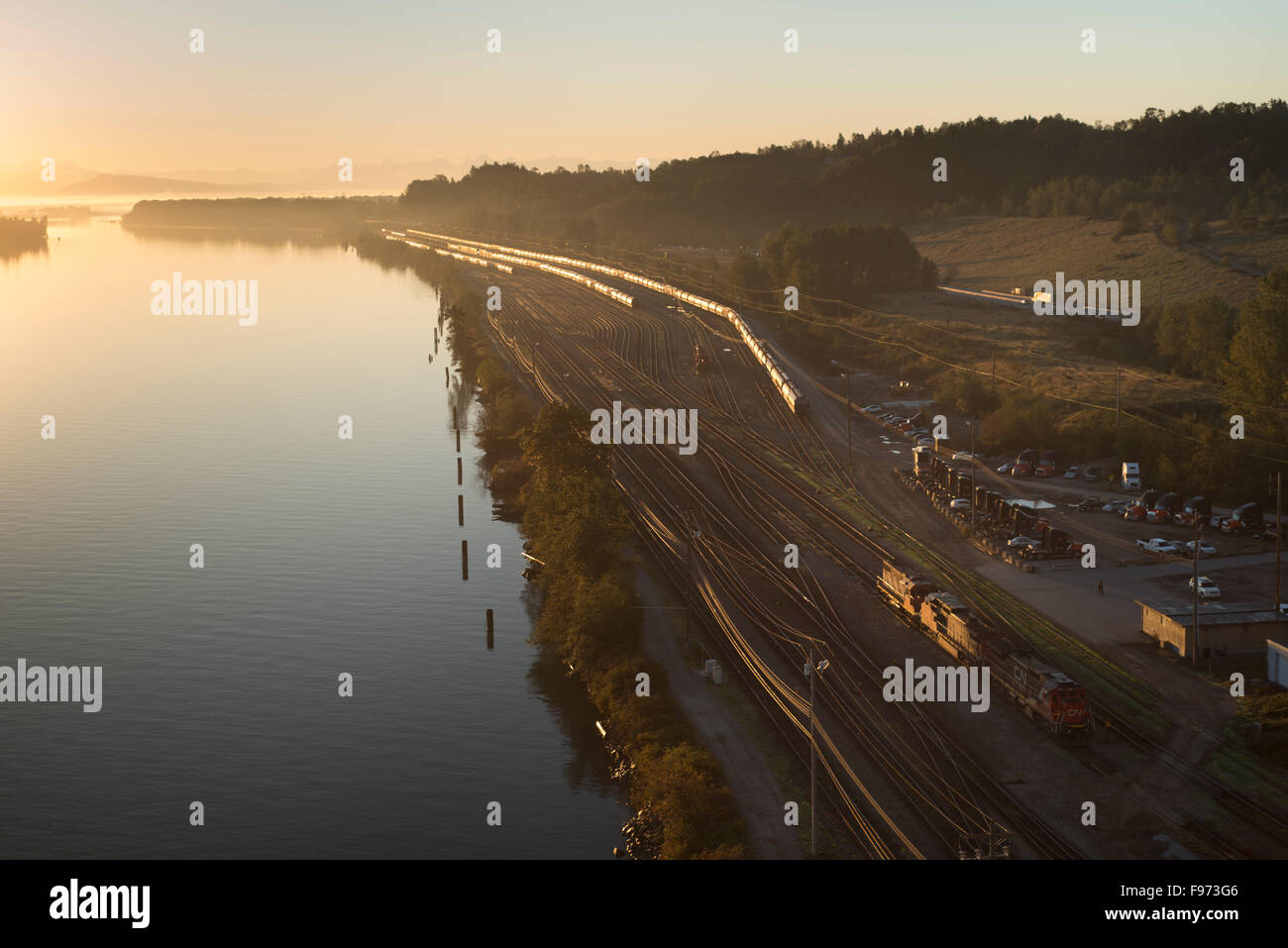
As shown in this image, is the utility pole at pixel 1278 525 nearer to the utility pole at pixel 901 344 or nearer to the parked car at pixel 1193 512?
the parked car at pixel 1193 512

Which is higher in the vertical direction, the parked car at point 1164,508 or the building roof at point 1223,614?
the parked car at point 1164,508

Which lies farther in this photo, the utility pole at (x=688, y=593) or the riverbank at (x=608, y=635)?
the utility pole at (x=688, y=593)

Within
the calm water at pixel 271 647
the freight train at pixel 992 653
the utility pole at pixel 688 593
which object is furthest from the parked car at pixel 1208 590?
the calm water at pixel 271 647
